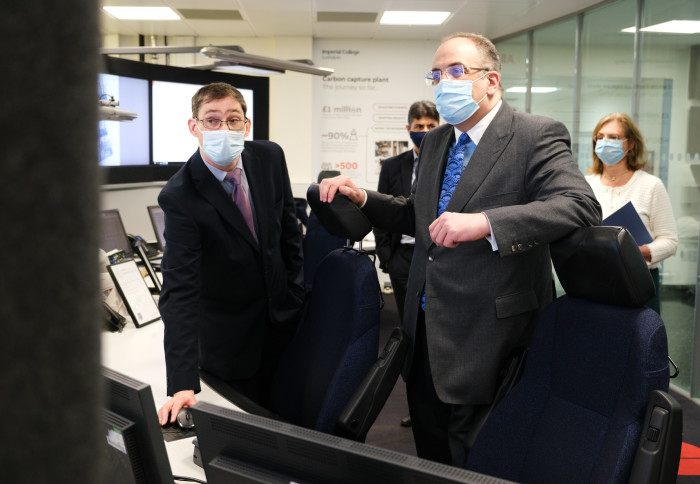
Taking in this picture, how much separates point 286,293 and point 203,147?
0.57 meters

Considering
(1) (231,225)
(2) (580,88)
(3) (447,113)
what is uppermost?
(2) (580,88)

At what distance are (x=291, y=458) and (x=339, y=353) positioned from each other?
104cm

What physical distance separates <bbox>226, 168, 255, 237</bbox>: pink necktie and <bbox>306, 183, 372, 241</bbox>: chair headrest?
1.03 feet

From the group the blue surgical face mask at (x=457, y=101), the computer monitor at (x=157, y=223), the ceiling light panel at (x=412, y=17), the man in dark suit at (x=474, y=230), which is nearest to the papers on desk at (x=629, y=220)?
the man in dark suit at (x=474, y=230)

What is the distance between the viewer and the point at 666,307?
14.8 ft

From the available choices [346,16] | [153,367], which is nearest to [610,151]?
[153,367]

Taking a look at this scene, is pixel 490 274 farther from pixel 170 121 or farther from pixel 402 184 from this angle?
pixel 170 121

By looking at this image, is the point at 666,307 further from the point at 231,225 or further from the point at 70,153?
the point at 70,153

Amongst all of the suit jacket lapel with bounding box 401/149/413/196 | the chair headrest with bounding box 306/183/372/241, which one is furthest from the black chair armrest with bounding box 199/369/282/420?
the suit jacket lapel with bounding box 401/149/413/196

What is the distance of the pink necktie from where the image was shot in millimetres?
2150

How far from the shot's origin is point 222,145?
219 centimetres

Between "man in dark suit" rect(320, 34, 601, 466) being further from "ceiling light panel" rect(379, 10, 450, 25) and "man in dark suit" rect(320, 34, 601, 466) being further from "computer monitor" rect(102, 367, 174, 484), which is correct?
"ceiling light panel" rect(379, 10, 450, 25)

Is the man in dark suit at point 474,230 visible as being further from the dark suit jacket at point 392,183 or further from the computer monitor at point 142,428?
the dark suit jacket at point 392,183

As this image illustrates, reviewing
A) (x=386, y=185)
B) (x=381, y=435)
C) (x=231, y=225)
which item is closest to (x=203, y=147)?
(x=231, y=225)
